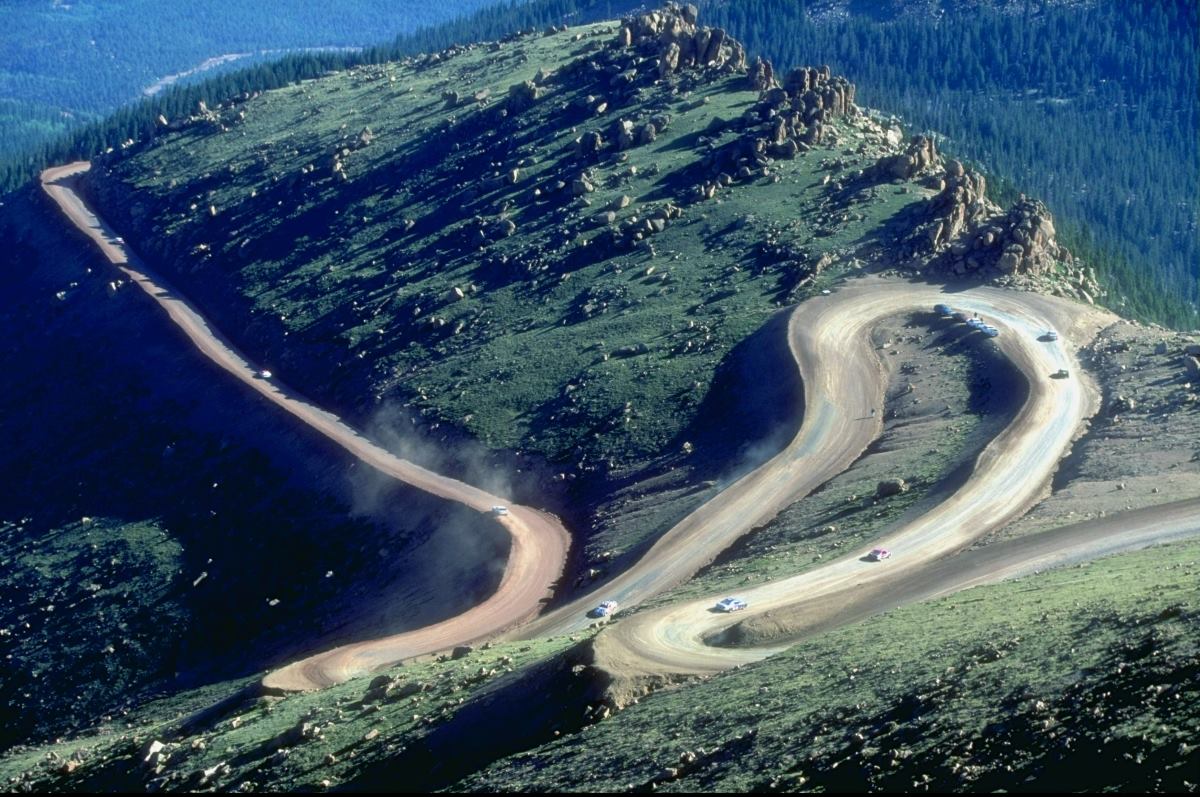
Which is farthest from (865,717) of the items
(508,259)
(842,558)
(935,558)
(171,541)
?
(508,259)

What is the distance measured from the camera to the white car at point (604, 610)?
7294 cm

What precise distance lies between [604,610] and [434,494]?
2695 cm

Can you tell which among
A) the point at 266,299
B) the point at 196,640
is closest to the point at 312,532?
the point at 196,640

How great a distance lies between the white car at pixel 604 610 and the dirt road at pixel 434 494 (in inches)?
256

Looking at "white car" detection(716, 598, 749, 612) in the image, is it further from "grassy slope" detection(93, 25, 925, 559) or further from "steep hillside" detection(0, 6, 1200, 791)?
"grassy slope" detection(93, 25, 925, 559)

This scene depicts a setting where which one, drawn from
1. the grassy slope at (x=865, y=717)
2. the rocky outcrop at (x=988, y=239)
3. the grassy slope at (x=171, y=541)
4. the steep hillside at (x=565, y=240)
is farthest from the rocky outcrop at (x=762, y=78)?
the grassy slope at (x=865, y=717)

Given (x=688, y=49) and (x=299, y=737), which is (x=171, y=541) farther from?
(x=688, y=49)

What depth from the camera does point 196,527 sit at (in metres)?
106

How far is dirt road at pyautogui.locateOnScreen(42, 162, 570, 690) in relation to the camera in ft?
243

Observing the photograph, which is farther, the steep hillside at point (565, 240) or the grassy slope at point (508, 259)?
the grassy slope at point (508, 259)

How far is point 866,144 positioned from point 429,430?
167ft

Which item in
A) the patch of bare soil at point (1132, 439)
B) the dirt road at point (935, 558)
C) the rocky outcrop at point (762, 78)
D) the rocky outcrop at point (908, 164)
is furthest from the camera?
the rocky outcrop at point (762, 78)

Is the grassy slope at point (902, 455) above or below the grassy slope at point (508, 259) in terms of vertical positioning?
below

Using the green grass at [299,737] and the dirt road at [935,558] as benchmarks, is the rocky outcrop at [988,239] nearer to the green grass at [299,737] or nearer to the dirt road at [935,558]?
the dirt road at [935,558]
